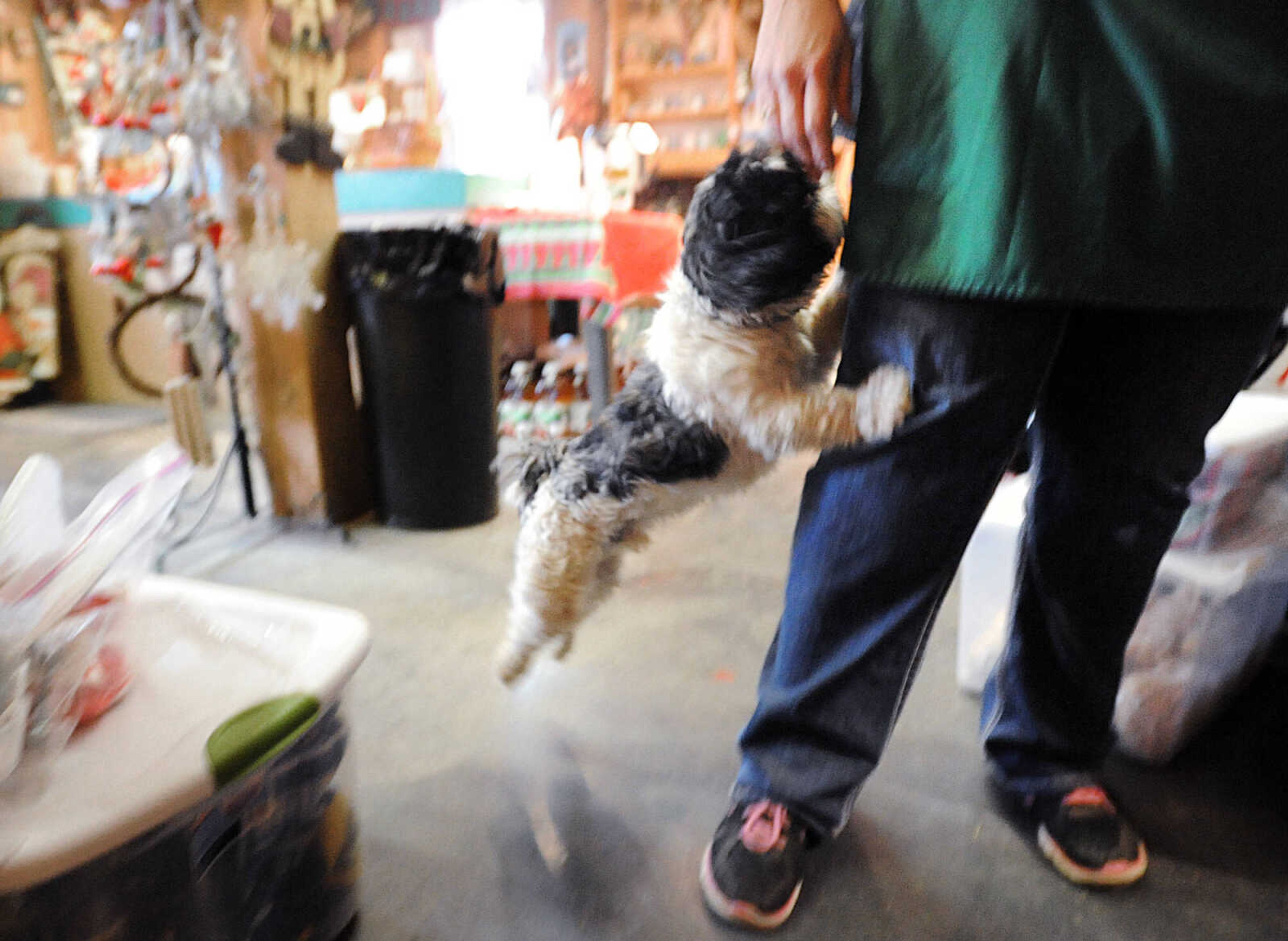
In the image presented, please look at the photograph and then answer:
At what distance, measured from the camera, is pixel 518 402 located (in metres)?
2.62

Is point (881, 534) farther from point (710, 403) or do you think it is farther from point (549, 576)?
point (549, 576)

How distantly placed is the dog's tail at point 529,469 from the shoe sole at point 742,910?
1.44ft

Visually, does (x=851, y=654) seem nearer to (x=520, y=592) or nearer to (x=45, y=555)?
(x=520, y=592)

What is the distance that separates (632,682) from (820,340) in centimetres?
62

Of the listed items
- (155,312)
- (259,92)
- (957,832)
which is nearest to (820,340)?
(957,832)

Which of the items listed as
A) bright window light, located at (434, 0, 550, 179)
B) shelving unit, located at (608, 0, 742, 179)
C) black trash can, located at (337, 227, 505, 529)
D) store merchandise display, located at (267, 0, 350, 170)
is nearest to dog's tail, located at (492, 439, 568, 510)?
black trash can, located at (337, 227, 505, 529)

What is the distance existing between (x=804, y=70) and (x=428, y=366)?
1.24 meters

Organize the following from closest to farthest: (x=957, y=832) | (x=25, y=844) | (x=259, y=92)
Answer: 1. (x=25, y=844)
2. (x=957, y=832)
3. (x=259, y=92)

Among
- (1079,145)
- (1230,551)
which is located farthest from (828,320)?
(1230,551)

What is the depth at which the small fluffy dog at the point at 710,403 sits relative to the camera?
2.12 ft

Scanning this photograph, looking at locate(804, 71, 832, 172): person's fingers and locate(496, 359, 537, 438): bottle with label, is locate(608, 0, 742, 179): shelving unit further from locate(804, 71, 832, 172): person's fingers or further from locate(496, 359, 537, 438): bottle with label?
locate(804, 71, 832, 172): person's fingers

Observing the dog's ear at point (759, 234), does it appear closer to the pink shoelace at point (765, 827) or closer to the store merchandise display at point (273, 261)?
the pink shoelace at point (765, 827)

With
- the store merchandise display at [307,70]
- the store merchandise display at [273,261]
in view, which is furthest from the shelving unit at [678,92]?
the store merchandise display at [273,261]

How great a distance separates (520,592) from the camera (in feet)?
2.71
